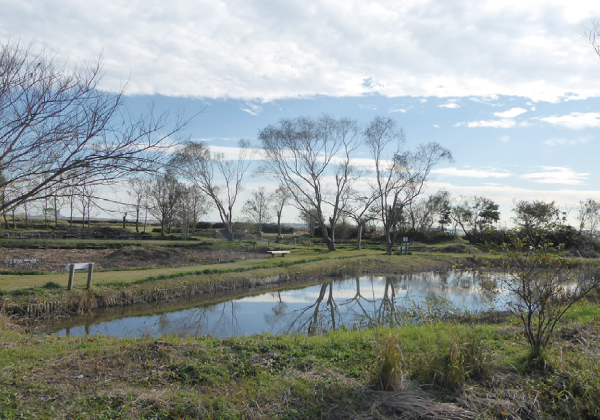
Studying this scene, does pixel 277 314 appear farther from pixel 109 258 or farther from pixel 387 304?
pixel 109 258

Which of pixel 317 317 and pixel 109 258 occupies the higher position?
pixel 109 258

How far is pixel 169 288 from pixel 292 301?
4.38 m

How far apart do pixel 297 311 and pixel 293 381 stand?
8.48 metres

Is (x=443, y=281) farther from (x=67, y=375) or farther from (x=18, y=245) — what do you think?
(x=18, y=245)

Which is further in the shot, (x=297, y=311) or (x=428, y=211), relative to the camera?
(x=428, y=211)

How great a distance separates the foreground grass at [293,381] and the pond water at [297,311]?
1751mm

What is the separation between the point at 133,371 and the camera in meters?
4.96

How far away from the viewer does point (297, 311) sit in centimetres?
1316

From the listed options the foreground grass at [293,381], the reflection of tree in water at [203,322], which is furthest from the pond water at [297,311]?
the foreground grass at [293,381]

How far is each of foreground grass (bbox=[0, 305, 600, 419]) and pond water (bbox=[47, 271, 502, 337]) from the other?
5.75ft

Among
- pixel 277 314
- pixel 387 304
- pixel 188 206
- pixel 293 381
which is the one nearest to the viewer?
pixel 293 381

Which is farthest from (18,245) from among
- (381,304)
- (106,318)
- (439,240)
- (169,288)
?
(439,240)

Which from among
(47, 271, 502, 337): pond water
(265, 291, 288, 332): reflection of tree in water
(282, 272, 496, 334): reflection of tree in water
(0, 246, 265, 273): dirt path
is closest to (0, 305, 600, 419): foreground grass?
(47, 271, 502, 337): pond water

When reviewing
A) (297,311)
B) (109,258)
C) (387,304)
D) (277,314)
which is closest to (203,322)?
(277,314)
